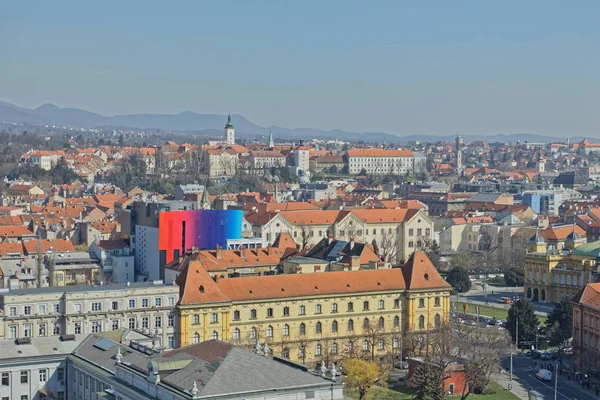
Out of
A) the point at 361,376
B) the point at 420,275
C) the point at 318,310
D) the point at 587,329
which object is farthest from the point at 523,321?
the point at 361,376

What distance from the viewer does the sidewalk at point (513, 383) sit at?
2286 inches

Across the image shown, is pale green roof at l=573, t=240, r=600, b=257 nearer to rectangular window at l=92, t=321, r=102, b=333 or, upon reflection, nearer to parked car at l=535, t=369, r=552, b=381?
parked car at l=535, t=369, r=552, b=381

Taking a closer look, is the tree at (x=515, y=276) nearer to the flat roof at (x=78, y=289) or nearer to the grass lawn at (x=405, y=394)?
the grass lawn at (x=405, y=394)

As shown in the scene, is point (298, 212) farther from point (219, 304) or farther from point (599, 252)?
point (219, 304)

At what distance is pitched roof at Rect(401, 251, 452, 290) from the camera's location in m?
67.1

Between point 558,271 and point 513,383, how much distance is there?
94.4ft

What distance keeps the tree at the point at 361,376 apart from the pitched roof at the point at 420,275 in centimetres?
1126

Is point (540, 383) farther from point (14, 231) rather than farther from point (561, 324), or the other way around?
point (14, 231)

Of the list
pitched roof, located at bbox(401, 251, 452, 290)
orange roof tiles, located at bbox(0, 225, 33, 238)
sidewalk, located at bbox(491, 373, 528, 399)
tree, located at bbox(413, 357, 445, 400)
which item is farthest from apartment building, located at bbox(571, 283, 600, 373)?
orange roof tiles, located at bbox(0, 225, 33, 238)

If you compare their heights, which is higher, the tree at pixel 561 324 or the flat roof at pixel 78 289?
Result: the flat roof at pixel 78 289

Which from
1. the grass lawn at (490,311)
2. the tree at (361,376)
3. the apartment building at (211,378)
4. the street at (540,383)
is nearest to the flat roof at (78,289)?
the tree at (361,376)

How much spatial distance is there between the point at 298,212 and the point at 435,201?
1838 inches

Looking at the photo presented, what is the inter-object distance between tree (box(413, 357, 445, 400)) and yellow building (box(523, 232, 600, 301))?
103ft

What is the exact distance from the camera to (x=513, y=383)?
6031cm
